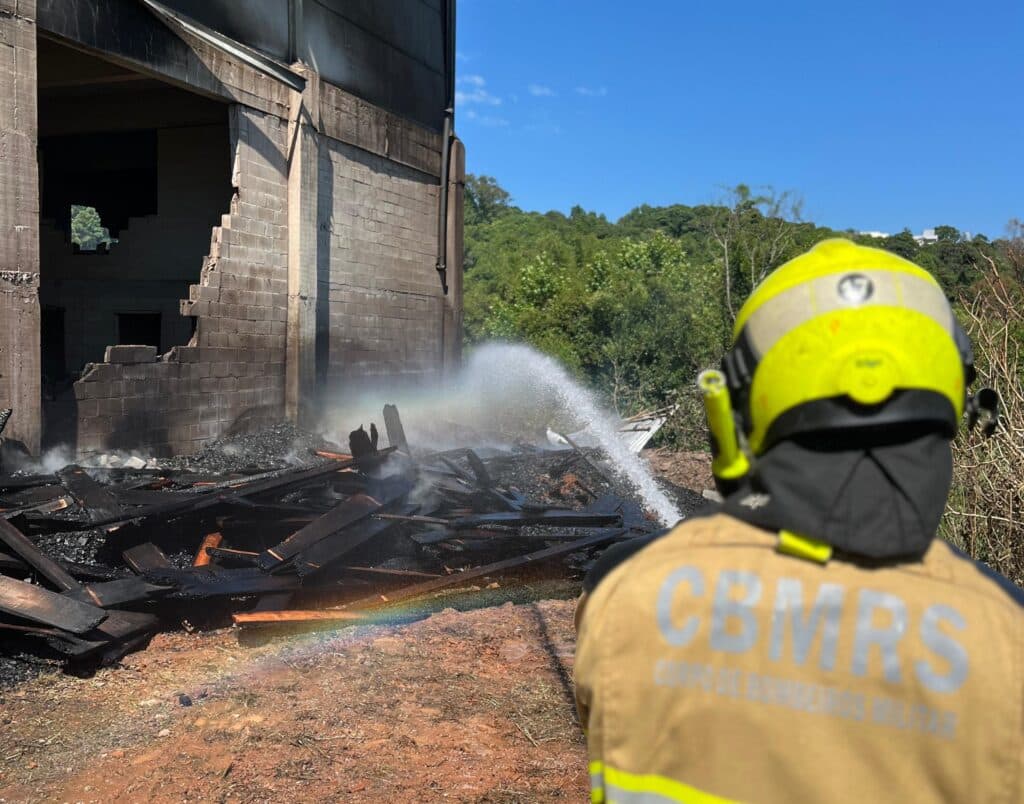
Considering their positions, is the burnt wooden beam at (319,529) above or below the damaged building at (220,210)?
below

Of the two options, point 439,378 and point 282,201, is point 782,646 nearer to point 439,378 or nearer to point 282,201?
point 282,201

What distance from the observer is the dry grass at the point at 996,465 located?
549 cm

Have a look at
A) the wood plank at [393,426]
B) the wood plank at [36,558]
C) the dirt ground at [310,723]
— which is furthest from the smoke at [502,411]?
the wood plank at [36,558]

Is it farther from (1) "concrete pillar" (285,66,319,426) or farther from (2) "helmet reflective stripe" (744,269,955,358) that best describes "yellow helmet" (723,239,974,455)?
(1) "concrete pillar" (285,66,319,426)

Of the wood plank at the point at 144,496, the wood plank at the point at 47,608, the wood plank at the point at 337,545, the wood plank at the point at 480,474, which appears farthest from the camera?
the wood plank at the point at 480,474

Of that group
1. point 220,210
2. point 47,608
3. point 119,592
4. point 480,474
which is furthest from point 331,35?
point 47,608

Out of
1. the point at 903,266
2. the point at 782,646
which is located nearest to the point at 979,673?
the point at 782,646

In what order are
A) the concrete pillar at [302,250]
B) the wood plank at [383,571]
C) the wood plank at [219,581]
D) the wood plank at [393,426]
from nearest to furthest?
the wood plank at [219,581] → the wood plank at [383,571] → the wood plank at [393,426] → the concrete pillar at [302,250]

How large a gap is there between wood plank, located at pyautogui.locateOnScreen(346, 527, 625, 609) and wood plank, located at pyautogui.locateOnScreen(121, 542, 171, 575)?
65.2 inches

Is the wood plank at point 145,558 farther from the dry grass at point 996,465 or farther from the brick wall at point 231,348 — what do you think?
the dry grass at point 996,465

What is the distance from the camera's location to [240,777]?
4.14 meters

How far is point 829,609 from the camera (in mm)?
1245

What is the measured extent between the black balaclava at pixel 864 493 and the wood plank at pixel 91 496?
7.46 m

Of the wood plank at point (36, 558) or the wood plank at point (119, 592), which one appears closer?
the wood plank at point (119, 592)
